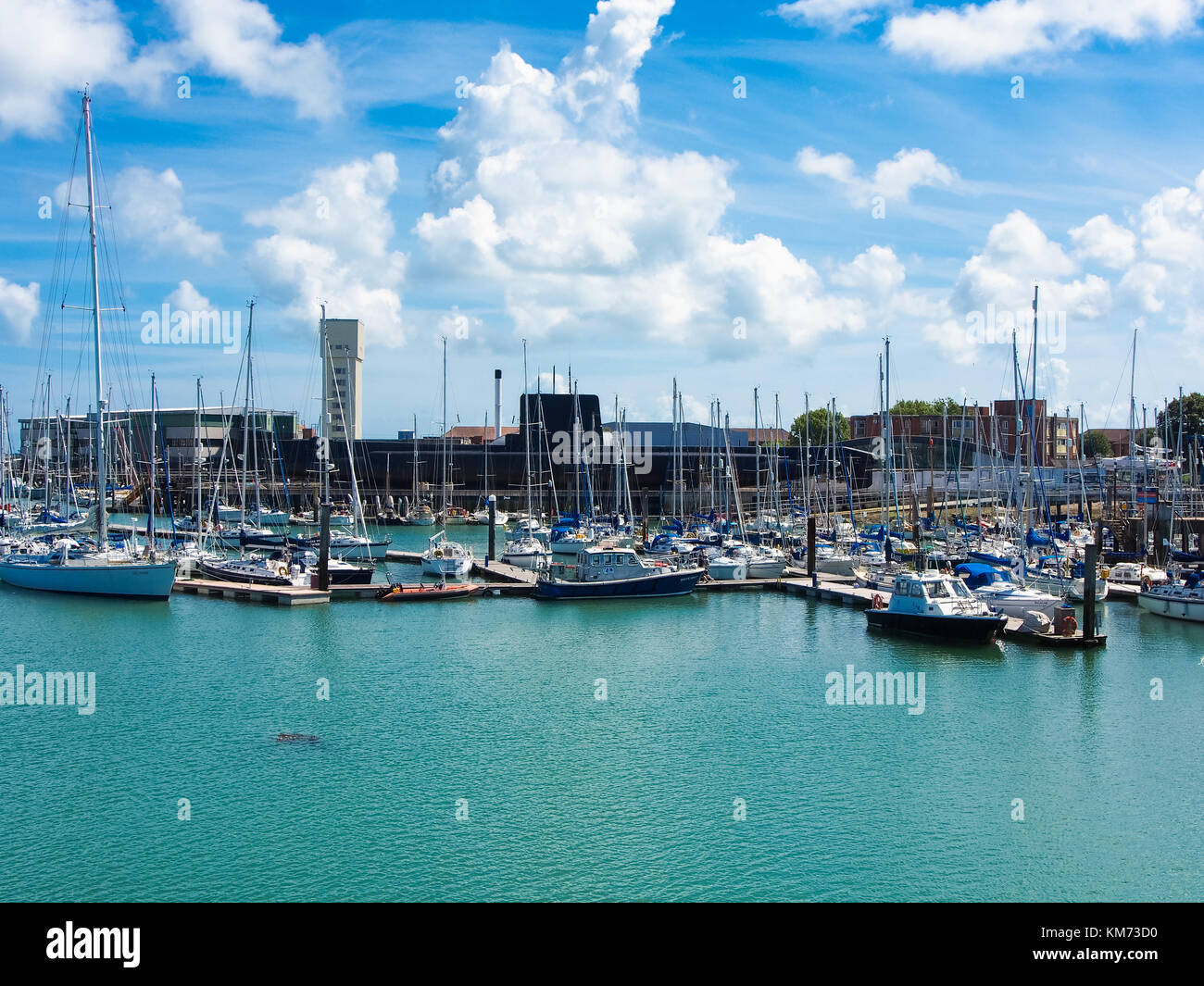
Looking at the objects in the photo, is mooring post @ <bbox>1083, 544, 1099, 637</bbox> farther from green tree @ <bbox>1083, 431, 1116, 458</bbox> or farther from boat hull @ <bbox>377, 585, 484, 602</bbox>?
green tree @ <bbox>1083, 431, 1116, 458</bbox>

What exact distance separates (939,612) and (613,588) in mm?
16356

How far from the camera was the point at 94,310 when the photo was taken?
140 ft

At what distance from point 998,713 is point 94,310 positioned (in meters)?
37.5

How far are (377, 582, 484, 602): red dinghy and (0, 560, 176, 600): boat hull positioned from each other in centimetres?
953

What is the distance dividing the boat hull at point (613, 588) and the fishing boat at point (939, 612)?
12178 mm

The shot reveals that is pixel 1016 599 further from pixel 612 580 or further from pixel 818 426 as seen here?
pixel 818 426

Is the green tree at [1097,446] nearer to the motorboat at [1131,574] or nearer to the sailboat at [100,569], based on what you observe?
the motorboat at [1131,574]

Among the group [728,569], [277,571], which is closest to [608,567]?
[728,569]

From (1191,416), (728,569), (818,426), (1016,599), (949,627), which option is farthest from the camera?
(818,426)

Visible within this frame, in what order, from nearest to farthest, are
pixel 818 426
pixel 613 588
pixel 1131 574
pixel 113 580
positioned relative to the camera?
1. pixel 113 580
2. pixel 613 588
3. pixel 1131 574
4. pixel 818 426

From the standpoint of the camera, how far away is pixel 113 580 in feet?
153

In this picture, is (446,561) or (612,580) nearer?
(612,580)

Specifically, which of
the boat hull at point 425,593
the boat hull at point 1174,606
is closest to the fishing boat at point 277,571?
the boat hull at point 425,593
